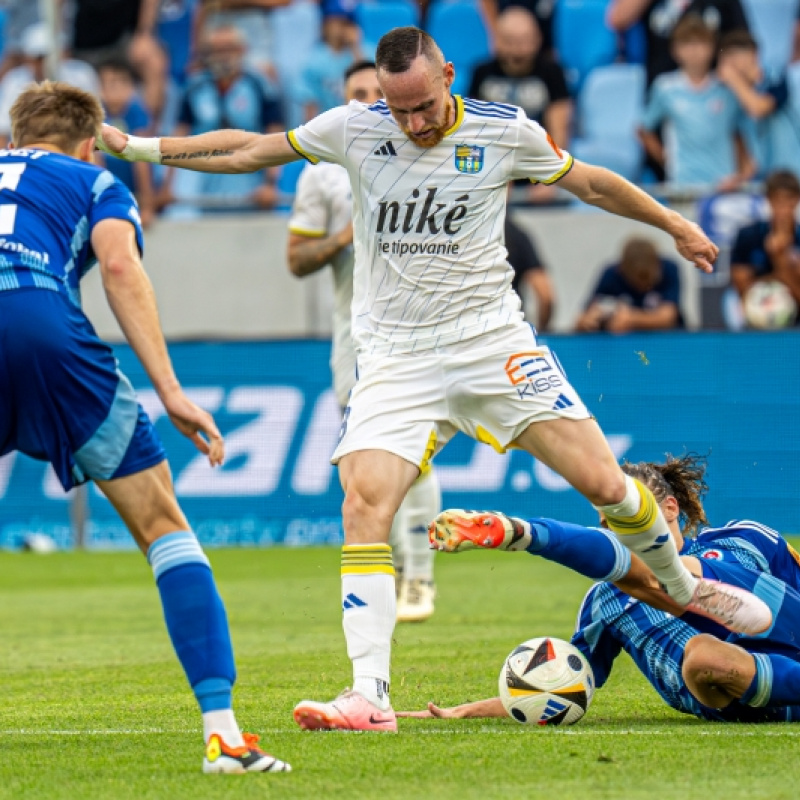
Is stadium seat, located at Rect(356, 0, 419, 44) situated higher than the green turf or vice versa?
stadium seat, located at Rect(356, 0, 419, 44)

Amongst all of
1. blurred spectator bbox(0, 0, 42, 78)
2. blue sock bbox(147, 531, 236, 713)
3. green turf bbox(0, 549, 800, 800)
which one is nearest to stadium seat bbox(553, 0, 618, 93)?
blurred spectator bbox(0, 0, 42, 78)

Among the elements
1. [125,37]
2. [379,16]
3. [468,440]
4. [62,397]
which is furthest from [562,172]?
[125,37]

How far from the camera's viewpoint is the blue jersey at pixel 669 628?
17.7ft

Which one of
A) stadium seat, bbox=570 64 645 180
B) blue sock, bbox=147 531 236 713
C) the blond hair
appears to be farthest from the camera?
stadium seat, bbox=570 64 645 180

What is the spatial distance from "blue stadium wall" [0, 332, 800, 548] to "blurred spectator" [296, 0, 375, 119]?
439 cm

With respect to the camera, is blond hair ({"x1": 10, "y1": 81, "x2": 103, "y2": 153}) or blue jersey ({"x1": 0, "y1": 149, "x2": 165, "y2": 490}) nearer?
blue jersey ({"x1": 0, "y1": 149, "x2": 165, "y2": 490})

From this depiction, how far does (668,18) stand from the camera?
682 inches

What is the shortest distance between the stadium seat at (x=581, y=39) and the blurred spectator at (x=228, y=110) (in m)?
3.32

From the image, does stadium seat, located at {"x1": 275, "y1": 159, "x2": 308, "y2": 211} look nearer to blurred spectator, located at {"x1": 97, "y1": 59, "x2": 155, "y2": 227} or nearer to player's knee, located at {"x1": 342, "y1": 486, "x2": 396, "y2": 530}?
blurred spectator, located at {"x1": 97, "y1": 59, "x2": 155, "y2": 227}

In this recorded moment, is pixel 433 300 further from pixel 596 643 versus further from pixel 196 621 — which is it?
pixel 196 621

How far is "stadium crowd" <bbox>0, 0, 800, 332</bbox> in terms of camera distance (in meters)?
15.5

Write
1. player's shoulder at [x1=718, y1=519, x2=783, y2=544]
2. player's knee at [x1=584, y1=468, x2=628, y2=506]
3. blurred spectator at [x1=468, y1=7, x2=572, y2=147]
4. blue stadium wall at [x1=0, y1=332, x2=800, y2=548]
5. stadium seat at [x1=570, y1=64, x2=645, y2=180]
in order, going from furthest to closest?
stadium seat at [x1=570, y1=64, x2=645, y2=180] < blurred spectator at [x1=468, y1=7, x2=572, y2=147] < blue stadium wall at [x1=0, y1=332, x2=800, y2=548] < player's shoulder at [x1=718, y1=519, x2=783, y2=544] < player's knee at [x1=584, y1=468, x2=628, y2=506]

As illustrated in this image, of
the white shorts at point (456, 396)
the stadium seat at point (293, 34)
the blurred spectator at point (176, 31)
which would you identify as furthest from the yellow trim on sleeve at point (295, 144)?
the blurred spectator at point (176, 31)

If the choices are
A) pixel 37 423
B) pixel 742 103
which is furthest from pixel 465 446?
pixel 37 423
